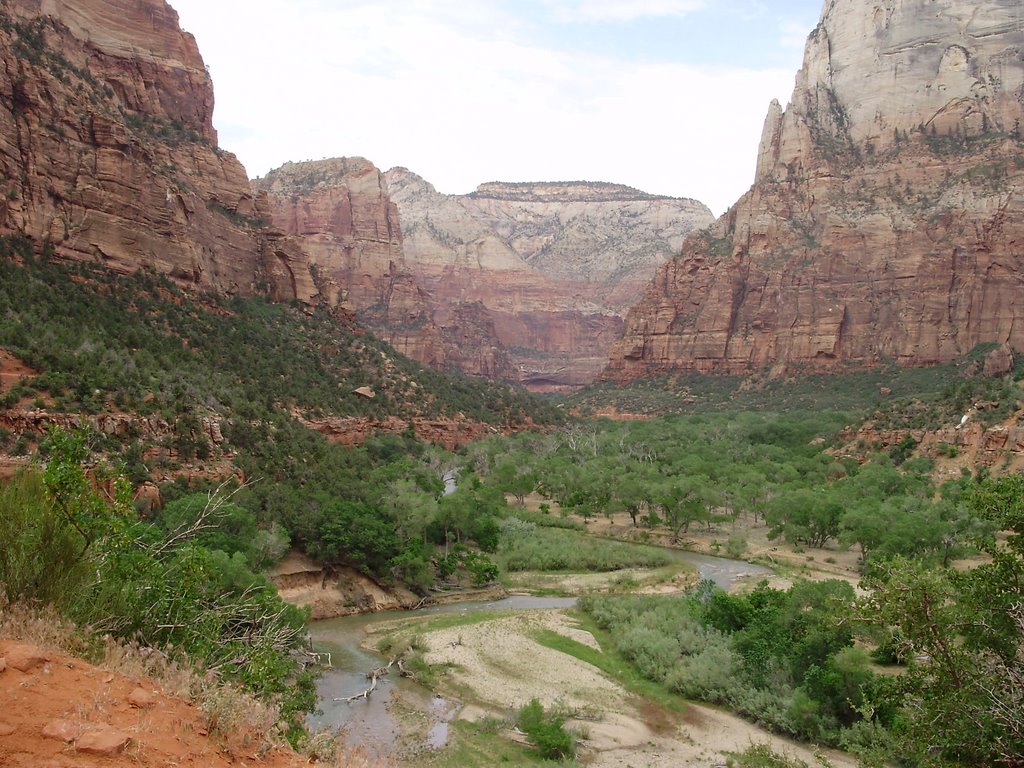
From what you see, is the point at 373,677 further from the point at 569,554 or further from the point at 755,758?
the point at 569,554

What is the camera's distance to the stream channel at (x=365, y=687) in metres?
19.9

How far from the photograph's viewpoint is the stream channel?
1991 cm

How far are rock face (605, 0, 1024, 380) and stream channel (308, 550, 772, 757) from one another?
282ft

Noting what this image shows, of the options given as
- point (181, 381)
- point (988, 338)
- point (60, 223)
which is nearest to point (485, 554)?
point (181, 381)

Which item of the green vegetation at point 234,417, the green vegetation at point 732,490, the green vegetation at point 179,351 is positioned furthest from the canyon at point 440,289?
the green vegetation at point 732,490

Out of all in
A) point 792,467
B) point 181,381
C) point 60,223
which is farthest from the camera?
point 792,467

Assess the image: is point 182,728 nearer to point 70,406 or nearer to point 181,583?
point 181,583

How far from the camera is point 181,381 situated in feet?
121

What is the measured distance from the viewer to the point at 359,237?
134m

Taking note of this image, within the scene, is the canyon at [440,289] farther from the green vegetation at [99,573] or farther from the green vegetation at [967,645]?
the green vegetation at [967,645]

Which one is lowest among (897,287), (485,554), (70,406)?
(485,554)

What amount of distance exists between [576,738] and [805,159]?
111 meters

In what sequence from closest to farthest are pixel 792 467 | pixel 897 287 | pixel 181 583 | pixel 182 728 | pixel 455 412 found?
pixel 182 728, pixel 181 583, pixel 792 467, pixel 455 412, pixel 897 287

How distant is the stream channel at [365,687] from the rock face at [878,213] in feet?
282
